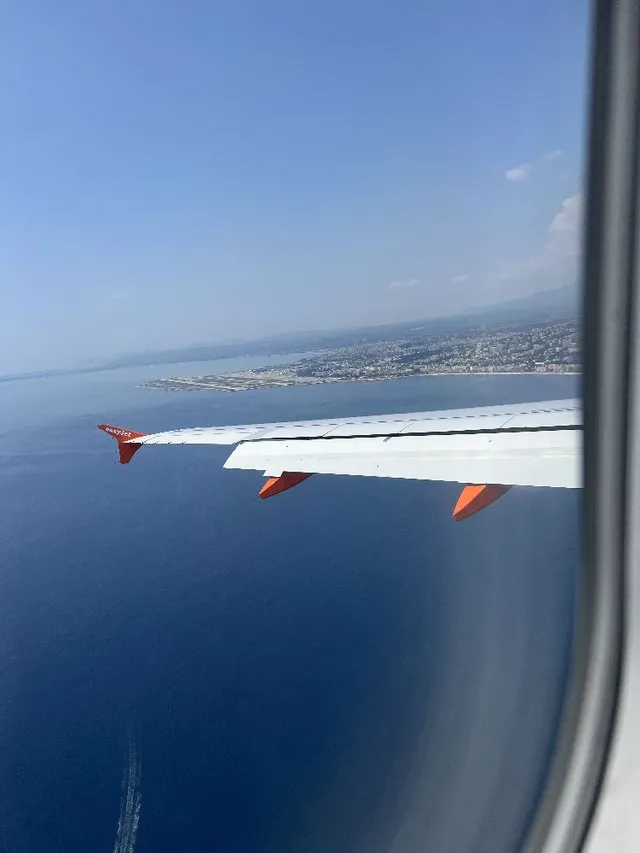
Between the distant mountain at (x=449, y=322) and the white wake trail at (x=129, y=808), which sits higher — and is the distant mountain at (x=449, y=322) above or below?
above

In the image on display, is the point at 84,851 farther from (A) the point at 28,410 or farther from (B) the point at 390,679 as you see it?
(A) the point at 28,410

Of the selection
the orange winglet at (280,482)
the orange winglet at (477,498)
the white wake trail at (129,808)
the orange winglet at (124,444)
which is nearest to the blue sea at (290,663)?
the white wake trail at (129,808)

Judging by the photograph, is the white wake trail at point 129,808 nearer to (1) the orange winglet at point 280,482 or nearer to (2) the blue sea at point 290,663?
(2) the blue sea at point 290,663

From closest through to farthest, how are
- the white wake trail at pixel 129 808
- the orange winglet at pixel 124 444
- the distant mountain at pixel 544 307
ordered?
1. the distant mountain at pixel 544 307
2. the orange winglet at pixel 124 444
3. the white wake trail at pixel 129 808

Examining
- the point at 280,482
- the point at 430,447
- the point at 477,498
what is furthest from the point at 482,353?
the point at 280,482

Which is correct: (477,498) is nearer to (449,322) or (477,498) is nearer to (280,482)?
(280,482)

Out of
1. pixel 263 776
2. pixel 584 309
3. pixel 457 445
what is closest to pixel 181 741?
pixel 263 776
